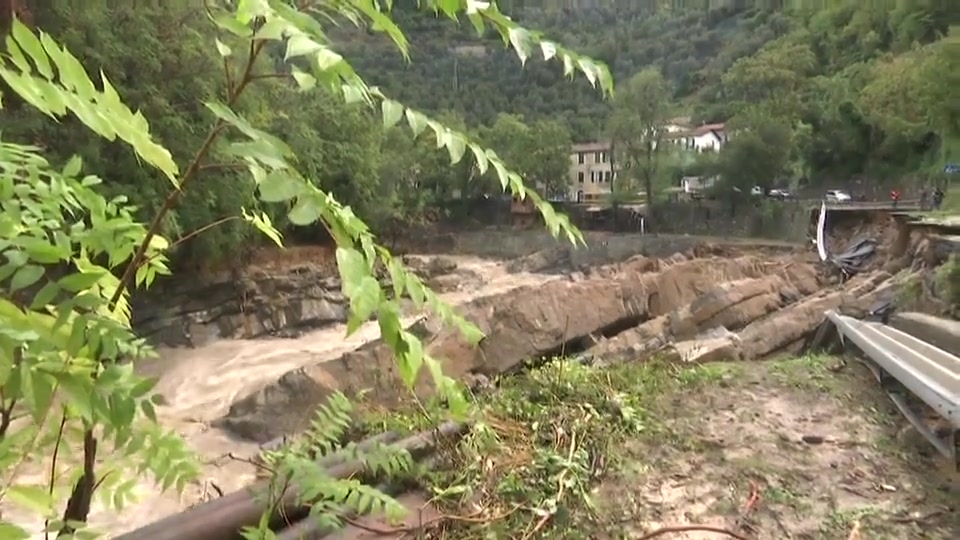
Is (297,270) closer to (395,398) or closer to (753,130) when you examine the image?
(395,398)

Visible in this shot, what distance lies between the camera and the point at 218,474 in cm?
725

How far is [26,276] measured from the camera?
0.95 m

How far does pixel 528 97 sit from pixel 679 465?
5645 centimetres

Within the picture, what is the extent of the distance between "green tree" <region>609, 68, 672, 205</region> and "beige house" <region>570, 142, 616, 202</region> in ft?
8.95

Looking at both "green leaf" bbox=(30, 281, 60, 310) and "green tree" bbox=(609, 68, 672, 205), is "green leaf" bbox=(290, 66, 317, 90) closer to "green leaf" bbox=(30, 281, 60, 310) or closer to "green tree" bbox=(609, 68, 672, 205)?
"green leaf" bbox=(30, 281, 60, 310)

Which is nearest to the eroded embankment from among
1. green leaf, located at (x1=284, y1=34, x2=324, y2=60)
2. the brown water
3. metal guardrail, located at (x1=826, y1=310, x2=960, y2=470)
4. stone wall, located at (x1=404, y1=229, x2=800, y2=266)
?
the brown water

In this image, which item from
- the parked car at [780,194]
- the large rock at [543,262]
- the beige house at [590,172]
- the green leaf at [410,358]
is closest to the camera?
the green leaf at [410,358]

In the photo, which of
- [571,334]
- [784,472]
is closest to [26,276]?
[784,472]

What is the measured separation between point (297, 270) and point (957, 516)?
2055 centimetres

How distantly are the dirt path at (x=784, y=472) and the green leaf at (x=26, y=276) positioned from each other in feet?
7.95

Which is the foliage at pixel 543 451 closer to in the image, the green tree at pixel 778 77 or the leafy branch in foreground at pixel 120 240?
the leafy branch in foreground at pixel 120 240

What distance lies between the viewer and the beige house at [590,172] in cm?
4369

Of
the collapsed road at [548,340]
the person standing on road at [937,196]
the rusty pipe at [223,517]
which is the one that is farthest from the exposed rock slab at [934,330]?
the person standing on road at [937,196]

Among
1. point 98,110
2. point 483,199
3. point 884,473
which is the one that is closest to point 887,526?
point 884,473
